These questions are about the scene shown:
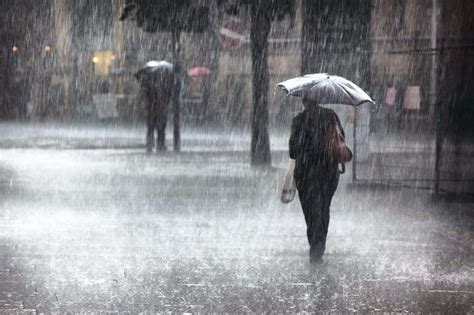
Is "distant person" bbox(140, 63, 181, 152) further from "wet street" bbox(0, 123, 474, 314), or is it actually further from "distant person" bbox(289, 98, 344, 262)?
"distant person" bbox(289, 98, 344, 262)

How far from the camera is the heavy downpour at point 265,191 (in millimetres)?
8102

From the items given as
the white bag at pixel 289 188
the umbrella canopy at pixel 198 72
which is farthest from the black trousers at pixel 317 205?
the umbrella canopy at pixel 198 72

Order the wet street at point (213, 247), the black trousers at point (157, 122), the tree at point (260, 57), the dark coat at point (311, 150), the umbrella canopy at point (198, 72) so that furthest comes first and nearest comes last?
the umbrella canopy at point (198, 72) < the black trousers at point (157, 122) < the tree at point (260, 57) < the dark coat at point (311, 150) < the wet street at point (213, 247)

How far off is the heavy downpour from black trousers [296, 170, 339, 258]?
2 centimetres

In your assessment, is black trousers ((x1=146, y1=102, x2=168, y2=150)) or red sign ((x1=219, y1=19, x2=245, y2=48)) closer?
red sign ((x1=219, y1=19, x2=245, y2=48))

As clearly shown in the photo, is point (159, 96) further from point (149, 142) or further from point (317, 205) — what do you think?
point (317, 205)

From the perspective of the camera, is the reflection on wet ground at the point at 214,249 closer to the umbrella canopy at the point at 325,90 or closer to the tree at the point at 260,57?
the umbrella canopy at the point at 325,90

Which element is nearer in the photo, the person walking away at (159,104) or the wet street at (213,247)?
the wet street at (213,247)

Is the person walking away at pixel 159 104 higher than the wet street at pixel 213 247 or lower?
higher

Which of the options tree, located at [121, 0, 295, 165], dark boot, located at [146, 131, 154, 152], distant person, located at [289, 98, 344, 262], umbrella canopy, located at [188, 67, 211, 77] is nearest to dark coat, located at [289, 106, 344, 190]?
distant person, located at [289, 98, 344, 262]

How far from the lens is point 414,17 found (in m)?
33.6

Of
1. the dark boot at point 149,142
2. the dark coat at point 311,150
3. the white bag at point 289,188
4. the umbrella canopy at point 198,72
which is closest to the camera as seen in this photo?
the dark coat at point 311,150

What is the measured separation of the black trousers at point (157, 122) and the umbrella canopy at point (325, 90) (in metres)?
11.5

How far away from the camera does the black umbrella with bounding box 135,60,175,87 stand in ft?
68.1
